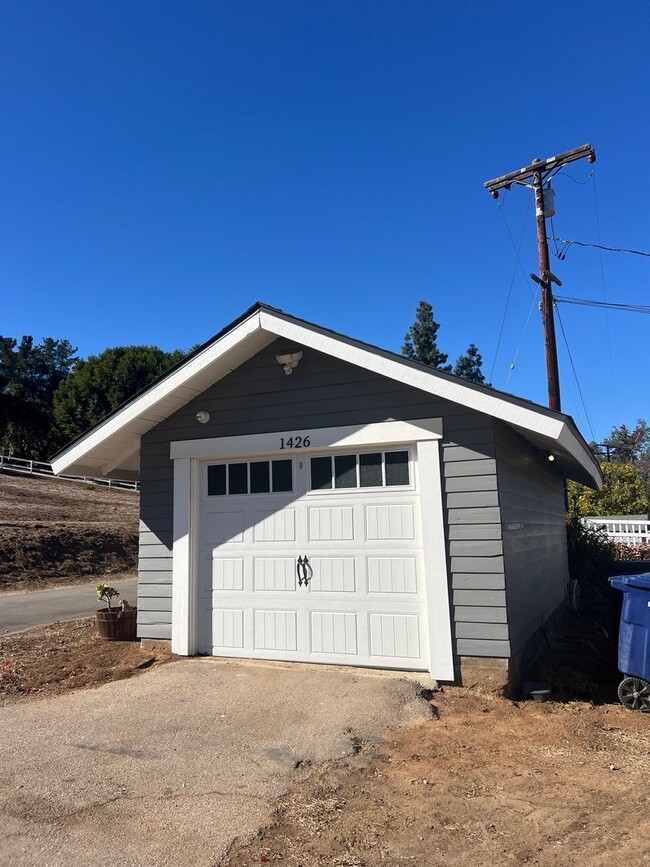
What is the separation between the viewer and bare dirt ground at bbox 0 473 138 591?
17219 mm

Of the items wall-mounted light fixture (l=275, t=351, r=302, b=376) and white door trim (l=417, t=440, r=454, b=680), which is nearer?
white door trim (l=417, t=440, r=454, b=680)

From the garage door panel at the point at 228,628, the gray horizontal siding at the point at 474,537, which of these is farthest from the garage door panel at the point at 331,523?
the garage door panel at the point at 228,628

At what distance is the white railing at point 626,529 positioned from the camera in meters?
17.0

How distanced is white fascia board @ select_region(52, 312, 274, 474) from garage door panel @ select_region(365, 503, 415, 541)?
2.24 m

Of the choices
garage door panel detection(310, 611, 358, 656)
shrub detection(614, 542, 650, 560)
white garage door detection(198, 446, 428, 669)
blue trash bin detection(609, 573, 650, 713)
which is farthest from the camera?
shrub detection(614, 542, 650, 560)

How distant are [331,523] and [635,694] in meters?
3.20

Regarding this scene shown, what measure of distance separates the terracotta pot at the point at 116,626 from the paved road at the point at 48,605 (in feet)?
9.20

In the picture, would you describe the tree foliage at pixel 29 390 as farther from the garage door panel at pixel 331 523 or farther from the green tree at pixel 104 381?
the garage door panel at pixel 331 523

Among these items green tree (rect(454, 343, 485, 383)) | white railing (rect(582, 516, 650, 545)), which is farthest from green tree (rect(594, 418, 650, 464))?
white railing (rect(582, 516, 650, 545))

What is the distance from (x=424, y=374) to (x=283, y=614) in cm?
297

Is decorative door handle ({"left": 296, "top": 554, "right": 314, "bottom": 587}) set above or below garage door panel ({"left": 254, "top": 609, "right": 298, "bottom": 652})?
above

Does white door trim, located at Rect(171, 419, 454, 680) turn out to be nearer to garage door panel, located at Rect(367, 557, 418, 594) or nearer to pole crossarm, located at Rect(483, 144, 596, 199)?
garage door panel, located at Rect(367, 557, 418, 594)

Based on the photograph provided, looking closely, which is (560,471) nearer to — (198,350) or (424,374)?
(424,374)

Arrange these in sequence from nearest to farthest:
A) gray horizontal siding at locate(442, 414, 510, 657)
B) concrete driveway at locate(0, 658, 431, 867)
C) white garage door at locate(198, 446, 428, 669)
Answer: concrete driveway at locate(0, 658, 431, 867)
gray horizontal siding at locate(442, 414, 510, 657)
white garage door at locate(198, 446, 428, 669)
